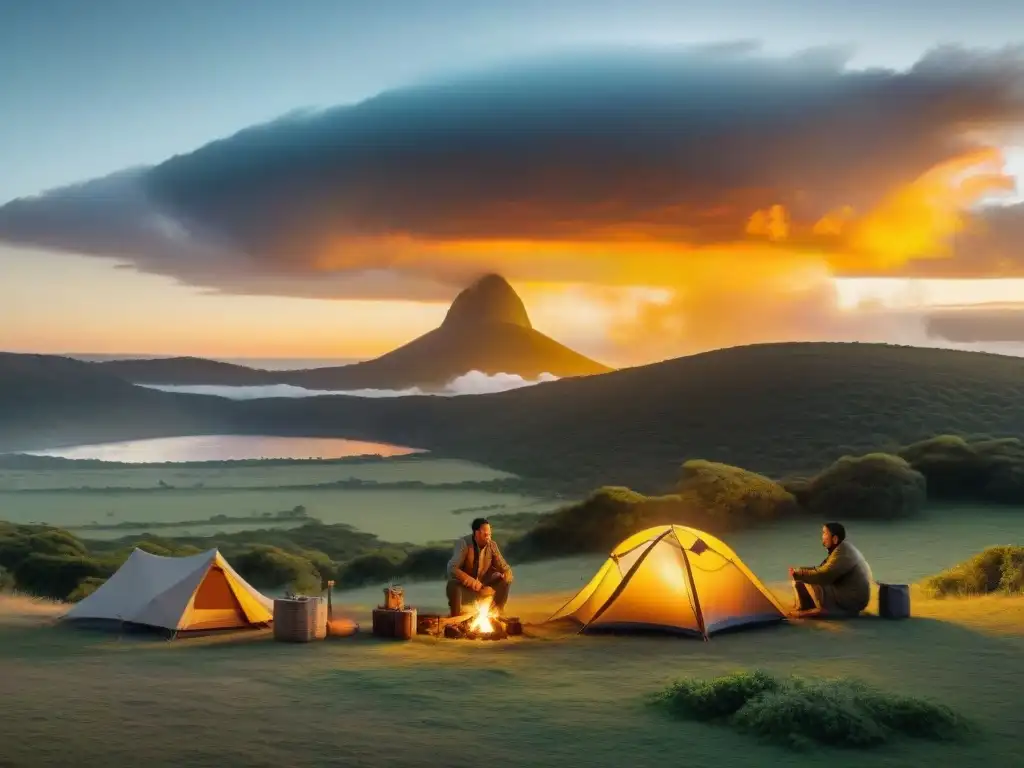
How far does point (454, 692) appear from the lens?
476 inches

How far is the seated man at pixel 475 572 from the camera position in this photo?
1605 centimetres

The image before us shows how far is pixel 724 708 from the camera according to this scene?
1108cm

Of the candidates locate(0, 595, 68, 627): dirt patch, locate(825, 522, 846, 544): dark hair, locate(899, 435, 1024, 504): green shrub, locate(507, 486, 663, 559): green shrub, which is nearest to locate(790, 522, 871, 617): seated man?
locate(825, 522, 846, 544): dark hair

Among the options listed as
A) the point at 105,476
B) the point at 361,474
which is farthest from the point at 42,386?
the point at 361,474

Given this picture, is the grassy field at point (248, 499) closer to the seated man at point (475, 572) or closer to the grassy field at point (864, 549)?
the grassy field at point (864, 549)

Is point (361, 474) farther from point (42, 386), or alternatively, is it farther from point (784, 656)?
point (784, 656)

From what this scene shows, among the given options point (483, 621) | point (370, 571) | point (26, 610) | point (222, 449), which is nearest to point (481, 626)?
point (483, 621)

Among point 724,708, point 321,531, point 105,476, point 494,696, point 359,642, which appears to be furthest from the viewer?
point 105,476

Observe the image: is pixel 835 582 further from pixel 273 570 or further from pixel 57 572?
pixel 57 572

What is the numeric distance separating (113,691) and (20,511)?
51.3 m

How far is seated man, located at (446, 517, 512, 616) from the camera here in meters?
16.0

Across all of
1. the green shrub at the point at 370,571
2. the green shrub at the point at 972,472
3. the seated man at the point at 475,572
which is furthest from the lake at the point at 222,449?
the seated man at the point at 475,572

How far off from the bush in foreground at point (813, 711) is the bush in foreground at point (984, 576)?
9983mm

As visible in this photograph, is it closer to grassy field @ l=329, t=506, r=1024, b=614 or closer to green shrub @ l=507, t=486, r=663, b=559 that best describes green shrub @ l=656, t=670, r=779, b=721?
grassy field @ l=329, t=506, r=1024, b=614
